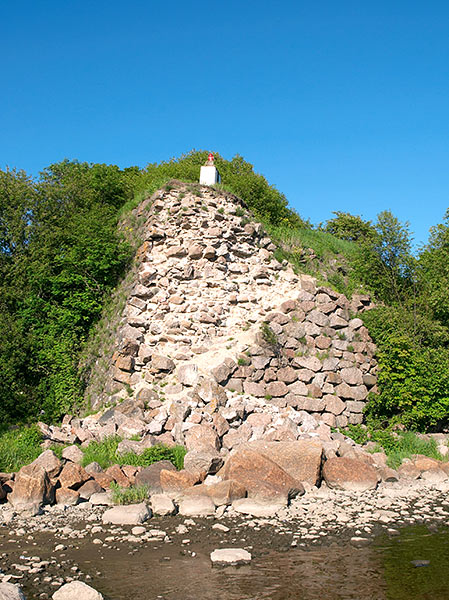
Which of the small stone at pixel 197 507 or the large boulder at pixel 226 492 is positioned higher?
the large boulder at pixel 226 492

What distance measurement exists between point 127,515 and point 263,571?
2.99 meters

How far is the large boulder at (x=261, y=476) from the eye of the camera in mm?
10320

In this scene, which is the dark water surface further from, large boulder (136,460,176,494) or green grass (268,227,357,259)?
green grass (268,227,357,259)

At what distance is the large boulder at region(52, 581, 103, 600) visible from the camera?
20.0 ft

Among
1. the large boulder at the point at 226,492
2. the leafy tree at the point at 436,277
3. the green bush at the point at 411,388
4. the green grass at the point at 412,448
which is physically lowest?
the large boulder at the point at 226,492

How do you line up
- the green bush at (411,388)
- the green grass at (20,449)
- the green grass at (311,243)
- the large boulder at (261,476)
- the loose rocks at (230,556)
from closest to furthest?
the loose rocks at (230,556) < the large boulder at (261,476) < the green grass at (20,449) < the green bush at (411,388) < the green grass at (311,243)

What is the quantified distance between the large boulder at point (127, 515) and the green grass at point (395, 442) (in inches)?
275

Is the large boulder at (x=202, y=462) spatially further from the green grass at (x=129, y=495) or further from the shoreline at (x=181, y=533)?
the shoreline at (x=181, y=533)

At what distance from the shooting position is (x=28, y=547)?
7.97m

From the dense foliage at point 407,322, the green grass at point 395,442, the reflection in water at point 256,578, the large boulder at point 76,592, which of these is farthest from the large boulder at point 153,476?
the dense foliage at point 407,322

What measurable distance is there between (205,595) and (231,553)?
1.21 meters

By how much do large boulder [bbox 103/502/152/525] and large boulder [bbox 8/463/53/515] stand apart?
136 cm

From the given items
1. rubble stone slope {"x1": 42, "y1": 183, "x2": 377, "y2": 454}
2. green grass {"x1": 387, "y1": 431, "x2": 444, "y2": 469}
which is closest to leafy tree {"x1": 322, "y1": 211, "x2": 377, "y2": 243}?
rubble stone slope {"x1": 42, "y1": 183, "x2": 377, "y2": 454}

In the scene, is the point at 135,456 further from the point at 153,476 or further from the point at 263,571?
the point at 263,571
